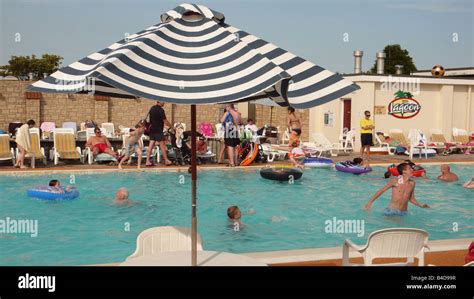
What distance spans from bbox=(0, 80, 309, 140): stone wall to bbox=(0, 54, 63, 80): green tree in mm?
20594

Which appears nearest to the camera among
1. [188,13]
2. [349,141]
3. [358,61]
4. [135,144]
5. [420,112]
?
[188,13]

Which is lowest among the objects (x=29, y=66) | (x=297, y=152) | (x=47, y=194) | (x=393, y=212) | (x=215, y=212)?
(x=215, y=212)

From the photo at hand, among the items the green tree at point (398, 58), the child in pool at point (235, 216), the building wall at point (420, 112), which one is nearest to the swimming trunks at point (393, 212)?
the child in pool at point (235, 216)

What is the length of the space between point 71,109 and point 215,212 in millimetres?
14833

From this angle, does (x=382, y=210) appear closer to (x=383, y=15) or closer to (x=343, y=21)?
(x=343, y=21)

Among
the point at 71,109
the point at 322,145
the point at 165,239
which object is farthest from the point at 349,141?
the point at 165,239

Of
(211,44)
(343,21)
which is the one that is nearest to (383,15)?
(343,21)

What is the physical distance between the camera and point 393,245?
4.28 m

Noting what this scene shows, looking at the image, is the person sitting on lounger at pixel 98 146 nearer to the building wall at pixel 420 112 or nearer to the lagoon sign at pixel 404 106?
the building wall at pixel 420 112

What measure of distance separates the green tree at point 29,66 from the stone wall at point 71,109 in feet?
67.6

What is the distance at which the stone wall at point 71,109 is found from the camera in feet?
71.5

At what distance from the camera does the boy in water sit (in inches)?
503

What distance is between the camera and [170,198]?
415 inches

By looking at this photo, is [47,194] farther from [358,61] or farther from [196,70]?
[358,61]
